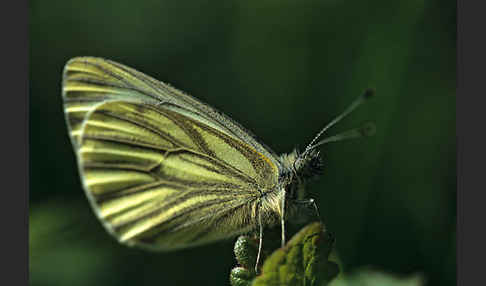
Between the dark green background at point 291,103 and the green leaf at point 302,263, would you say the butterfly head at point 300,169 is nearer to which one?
the green leaf at point 302,263

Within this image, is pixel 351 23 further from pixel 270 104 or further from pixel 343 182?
pixel 343 182

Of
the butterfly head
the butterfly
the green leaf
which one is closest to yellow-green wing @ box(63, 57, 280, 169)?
the butterfly

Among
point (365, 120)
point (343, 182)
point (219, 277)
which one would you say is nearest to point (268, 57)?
point (365, 120)

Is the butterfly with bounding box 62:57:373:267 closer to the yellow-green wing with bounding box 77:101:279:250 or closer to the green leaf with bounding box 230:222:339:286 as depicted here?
the yellow-green wing with bounding box 77:101:279:250

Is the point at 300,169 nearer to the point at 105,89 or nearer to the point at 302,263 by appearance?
the point at 302,263

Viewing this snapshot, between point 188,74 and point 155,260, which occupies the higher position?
point 188,74

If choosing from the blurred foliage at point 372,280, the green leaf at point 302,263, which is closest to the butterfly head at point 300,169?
the blurred foliage at point 372,280
